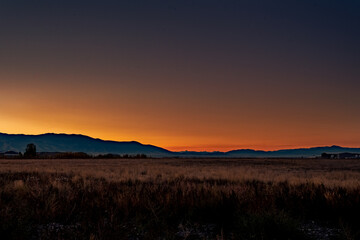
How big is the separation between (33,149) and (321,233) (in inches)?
3053

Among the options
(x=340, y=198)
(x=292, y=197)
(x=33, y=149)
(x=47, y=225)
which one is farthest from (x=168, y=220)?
(x=33, y=149)

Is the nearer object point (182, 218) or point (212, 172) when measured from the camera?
point (182, 218)

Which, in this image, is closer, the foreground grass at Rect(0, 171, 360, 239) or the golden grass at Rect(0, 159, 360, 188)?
the foreground grass at Rect(0, 171, 360, 239)

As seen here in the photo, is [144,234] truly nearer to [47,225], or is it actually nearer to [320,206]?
[47,225]

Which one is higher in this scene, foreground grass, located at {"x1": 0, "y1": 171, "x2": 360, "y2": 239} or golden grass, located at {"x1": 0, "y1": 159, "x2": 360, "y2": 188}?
golden grass, located at {"x1": 0, "y1": 159, "x2": 360, "y2": 188}

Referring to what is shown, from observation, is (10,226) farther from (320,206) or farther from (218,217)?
(320,206)

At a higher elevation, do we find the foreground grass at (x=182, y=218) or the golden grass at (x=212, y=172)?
the golden grass at (x=212, y=172)

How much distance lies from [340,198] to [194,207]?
3671 millimetres

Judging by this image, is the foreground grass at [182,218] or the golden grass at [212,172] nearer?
the foreground grass at [182,218]

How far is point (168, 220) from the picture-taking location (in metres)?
6.74

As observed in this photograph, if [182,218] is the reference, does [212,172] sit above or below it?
above

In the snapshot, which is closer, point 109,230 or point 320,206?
point 109,230

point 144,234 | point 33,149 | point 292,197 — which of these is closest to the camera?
point 144,234

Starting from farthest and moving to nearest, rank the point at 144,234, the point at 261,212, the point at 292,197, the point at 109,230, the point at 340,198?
the point at 292,197
the point at 340,198
the point at 261,212
the point at 144,234
the point at 109,230
